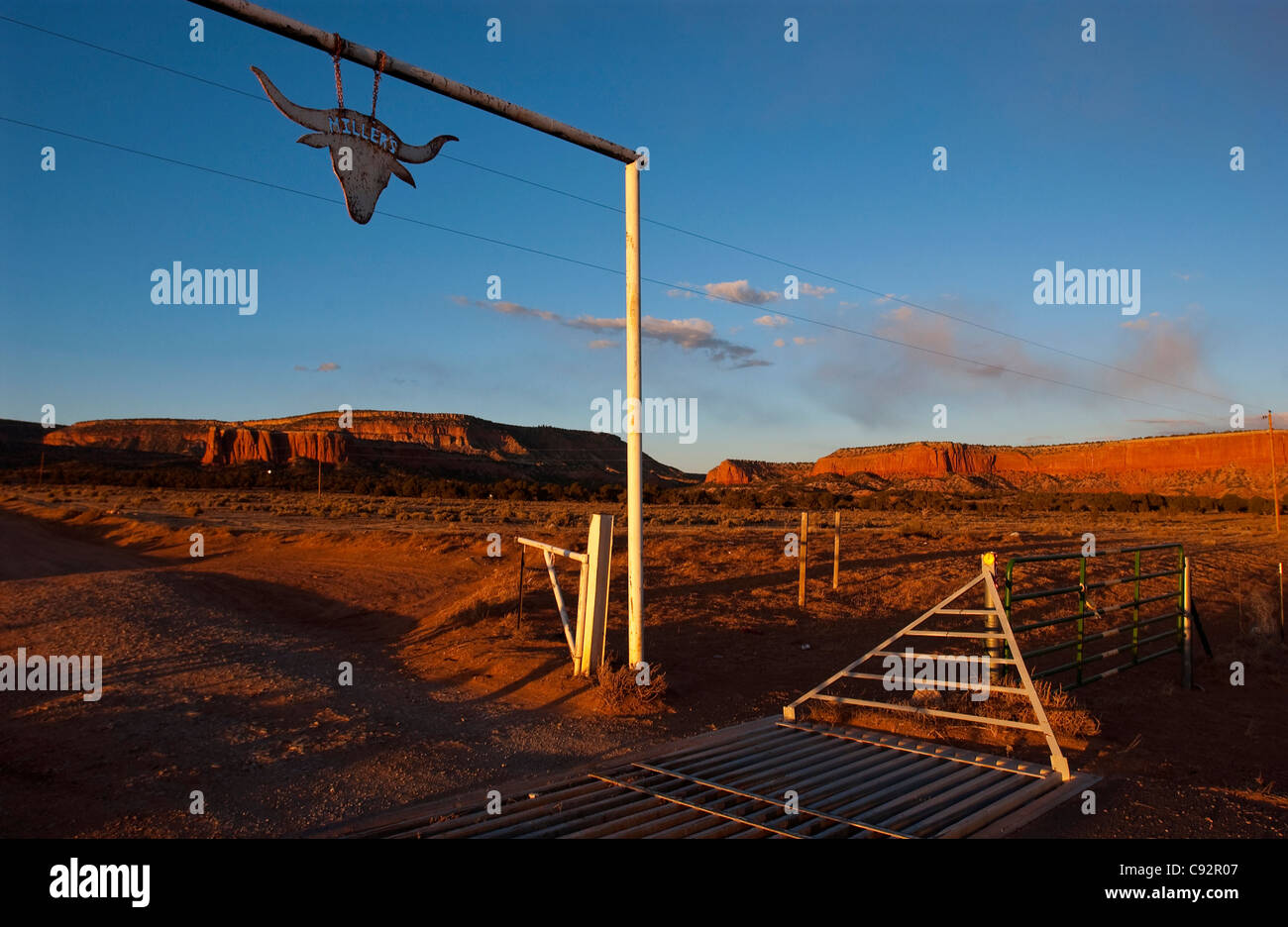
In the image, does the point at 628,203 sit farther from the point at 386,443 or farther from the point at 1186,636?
the point at 386,443

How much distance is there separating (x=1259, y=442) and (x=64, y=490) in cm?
11527

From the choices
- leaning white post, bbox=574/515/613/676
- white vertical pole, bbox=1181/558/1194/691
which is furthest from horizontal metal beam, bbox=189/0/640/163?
white vertical pole, bbox=1181/558/1194/691

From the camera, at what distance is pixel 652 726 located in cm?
686

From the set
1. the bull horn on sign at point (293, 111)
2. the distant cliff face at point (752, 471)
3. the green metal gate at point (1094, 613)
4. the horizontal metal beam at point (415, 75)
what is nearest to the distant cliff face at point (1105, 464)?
the distant cliff face at point (752, 471)

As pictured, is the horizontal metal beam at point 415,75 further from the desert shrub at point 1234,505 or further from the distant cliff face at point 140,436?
the distant cliff face at point 140,436

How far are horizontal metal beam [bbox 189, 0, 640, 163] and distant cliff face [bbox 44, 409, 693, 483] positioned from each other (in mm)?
82979

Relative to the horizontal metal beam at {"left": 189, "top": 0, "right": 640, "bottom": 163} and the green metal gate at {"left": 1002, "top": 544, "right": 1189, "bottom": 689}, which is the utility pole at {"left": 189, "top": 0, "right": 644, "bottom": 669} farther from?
the green metal gate at {"left": 1002, "top": 544, "right": 1189, "bottom": 689}

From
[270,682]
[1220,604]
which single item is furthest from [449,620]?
[1220,604]

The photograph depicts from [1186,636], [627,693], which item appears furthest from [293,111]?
[1186,636]

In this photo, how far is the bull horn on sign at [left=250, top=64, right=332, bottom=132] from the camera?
5281mm
